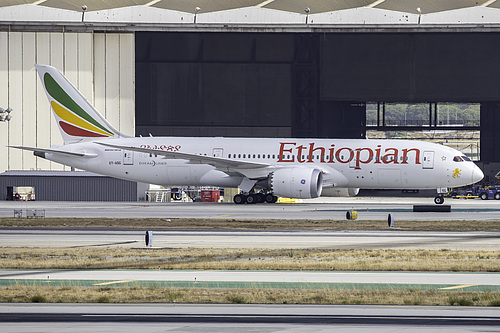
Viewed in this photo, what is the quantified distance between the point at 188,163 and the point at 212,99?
2251 centimetres

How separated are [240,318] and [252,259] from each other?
9.36m

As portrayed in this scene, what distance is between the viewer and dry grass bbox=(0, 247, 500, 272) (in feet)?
74.8

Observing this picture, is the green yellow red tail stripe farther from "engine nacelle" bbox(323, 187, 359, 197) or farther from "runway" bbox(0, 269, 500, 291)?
"runway" bbox(0, 269, 500, 291)

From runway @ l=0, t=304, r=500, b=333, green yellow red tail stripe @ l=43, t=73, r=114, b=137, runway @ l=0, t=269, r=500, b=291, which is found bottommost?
runway @ l=0, t=269, r=500, b=291

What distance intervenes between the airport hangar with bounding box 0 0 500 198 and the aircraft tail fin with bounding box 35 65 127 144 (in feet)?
18.1

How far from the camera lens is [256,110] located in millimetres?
74312

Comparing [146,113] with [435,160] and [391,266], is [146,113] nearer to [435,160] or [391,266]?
[435,160]

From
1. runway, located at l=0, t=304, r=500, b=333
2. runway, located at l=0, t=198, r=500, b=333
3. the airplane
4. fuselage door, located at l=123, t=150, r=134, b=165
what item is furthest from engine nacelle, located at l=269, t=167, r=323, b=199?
runway, located at l=0, t=304, r=500, b=333

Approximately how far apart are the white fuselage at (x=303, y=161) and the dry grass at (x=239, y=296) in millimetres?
32296

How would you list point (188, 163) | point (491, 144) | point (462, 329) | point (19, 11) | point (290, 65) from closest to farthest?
point (462, 329) < point (188, 163) < point (19, 11) < point (290, 65) < point (491, 144)

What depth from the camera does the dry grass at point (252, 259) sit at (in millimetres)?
22797

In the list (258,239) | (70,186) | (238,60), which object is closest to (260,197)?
(70,186)

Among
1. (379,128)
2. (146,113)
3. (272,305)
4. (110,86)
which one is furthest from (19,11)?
(272,305)

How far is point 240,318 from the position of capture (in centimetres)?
1503
